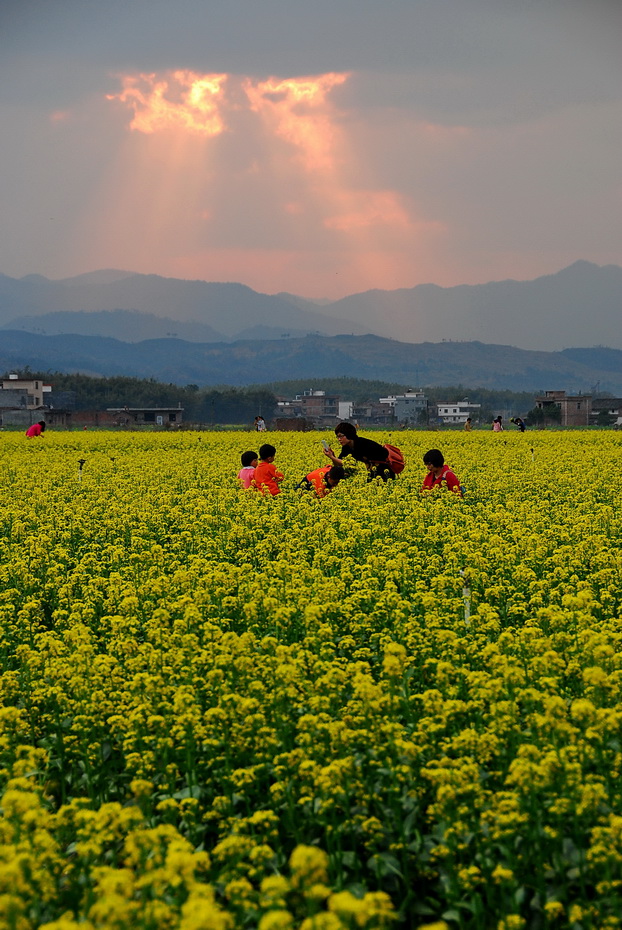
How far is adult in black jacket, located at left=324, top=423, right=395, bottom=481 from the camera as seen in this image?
17812 millimetres

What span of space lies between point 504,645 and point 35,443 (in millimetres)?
39386

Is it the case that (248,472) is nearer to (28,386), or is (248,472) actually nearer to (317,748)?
(317,748)

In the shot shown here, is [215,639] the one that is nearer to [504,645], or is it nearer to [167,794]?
[167,794]

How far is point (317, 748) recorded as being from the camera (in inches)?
232

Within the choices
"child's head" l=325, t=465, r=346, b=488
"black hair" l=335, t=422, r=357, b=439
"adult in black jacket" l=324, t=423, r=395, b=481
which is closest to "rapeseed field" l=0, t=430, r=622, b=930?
"black hair" l=335, t=422, r=357, b=439

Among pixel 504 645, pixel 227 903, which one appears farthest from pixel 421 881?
pixel 504 645

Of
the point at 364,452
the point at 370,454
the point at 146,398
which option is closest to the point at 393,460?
the point at 370,454

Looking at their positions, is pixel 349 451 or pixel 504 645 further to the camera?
pixel 349 451

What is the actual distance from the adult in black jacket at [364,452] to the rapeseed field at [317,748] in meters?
5.45

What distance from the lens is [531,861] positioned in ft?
17.2

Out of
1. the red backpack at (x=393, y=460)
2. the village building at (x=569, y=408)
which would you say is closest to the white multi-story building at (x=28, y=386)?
the village building at (x=569, y=408)

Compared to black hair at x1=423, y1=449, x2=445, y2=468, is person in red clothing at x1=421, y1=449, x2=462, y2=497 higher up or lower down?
lower down

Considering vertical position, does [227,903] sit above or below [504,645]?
below

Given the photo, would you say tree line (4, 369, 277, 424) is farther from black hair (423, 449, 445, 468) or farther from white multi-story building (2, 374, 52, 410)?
black hair (423, 449, 445, 468)
